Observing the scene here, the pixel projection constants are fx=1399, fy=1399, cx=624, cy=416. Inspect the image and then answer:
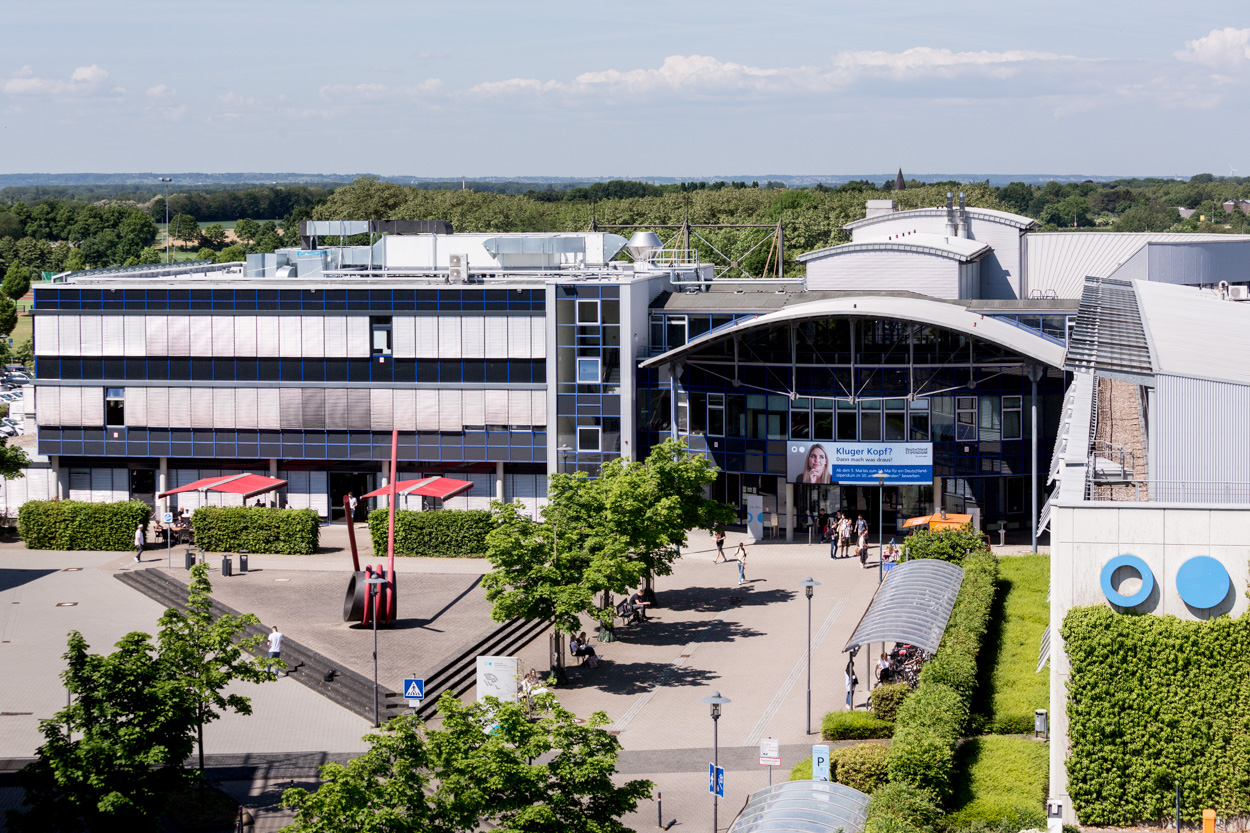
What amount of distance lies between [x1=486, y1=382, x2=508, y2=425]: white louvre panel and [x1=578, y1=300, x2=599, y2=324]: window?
4.91 meters

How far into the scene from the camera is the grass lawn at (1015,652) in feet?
114

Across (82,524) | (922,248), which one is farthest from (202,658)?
(922,248)

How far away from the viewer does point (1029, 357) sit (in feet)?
178

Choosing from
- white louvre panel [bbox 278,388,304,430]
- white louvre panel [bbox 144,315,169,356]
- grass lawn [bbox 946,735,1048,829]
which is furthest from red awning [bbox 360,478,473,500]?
grass lawn [bbox 946,735,1048,829]

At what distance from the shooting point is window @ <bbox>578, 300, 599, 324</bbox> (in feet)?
199

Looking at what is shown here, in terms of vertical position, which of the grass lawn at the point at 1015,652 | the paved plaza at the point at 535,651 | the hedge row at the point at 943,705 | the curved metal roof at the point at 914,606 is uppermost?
the curved metal roof at the point at 914,606

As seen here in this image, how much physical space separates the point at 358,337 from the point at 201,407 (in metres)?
8.15

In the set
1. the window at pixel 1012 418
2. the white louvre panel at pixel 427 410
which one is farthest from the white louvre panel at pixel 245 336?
the window at pixel 1012 418

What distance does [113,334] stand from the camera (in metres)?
64.5

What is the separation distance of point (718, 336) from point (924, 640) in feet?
70.2

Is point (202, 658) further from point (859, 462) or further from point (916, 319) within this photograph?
point (859, 462)

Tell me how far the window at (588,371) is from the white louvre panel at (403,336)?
25.3ft

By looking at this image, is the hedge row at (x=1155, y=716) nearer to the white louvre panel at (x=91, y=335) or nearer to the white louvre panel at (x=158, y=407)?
the white louvre panel at (x=158, y=407)

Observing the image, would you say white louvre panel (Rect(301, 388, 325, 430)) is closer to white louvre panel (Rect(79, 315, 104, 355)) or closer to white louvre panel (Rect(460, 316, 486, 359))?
white louvre panel (Rect(460, 316, 486, 359))
